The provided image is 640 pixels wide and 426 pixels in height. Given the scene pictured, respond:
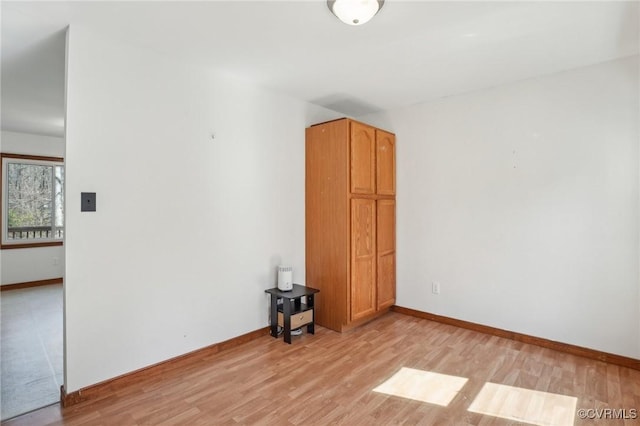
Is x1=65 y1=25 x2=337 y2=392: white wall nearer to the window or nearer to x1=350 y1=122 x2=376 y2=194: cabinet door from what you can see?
x1=350 y1=122 x2=376 y2=194: cabinet door

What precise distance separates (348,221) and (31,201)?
539 centimetres

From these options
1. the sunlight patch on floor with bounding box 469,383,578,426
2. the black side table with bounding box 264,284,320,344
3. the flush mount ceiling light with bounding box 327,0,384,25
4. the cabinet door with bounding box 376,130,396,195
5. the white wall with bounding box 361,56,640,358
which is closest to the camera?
the flush mount ceiling light with bounding box 327,0,384,25

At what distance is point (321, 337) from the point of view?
309cm

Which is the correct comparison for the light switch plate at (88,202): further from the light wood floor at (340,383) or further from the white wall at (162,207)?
the light wood floor at (340,383)

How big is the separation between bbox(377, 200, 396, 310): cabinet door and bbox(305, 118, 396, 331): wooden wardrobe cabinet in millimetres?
11

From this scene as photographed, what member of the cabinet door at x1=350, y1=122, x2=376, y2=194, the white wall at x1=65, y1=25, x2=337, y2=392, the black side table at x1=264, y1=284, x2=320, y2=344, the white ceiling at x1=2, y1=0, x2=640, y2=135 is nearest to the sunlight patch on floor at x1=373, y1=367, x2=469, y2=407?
the black side table at x1=264, y1=284, x2=320, y2=344

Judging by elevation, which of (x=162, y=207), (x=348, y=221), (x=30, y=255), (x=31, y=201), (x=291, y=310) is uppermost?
(x=31, y=201)

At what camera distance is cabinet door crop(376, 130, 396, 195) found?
3.54 m

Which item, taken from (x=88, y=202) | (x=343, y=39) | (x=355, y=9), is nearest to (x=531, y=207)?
(x=343, y=39)

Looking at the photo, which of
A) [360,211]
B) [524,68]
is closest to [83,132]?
[360,211]

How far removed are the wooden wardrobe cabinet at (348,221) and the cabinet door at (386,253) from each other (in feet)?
0.04

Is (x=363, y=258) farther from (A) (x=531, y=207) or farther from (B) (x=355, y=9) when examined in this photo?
(B) (x=355, y=9)

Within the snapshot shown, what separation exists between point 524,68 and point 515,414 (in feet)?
8.49

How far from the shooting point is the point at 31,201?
17.2ft
